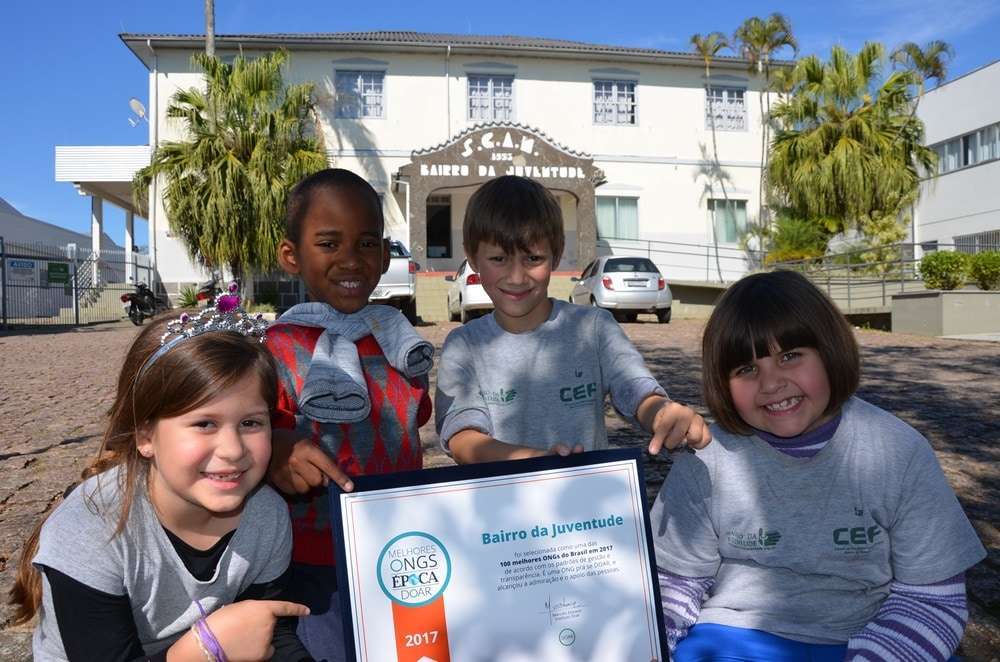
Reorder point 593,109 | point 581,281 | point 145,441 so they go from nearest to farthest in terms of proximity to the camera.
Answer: point 145,441, point 581,281, point 593,109

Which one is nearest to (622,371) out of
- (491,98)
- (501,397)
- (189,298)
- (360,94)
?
(501,397)

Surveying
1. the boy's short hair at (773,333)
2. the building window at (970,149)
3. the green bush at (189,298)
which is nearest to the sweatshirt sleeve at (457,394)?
the boy's short hair at (773,333)

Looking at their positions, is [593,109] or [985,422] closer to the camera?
[985,422]

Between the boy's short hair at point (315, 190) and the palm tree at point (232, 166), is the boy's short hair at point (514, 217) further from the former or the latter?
the palm tree at point (232, 166)

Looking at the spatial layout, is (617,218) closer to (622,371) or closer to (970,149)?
(970,149)

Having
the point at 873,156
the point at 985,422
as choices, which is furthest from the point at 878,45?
the point at 985,422

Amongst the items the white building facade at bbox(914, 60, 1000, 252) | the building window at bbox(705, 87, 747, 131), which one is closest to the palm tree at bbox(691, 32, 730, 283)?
the building window at bbox(705, 87, 747, 131)

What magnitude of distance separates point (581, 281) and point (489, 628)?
47.5ft

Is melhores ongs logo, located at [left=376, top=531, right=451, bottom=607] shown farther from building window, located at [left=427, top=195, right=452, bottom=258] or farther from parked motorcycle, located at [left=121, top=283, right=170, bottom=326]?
building window, located at [left=427, top=195, right=452, bottom=258]

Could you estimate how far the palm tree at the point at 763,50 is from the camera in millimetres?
22422

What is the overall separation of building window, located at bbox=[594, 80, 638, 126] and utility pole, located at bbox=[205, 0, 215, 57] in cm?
1050

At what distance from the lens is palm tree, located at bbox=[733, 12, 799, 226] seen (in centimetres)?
2242

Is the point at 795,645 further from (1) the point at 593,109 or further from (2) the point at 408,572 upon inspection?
(1) the point at 593,109

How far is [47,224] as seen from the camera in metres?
38.0
